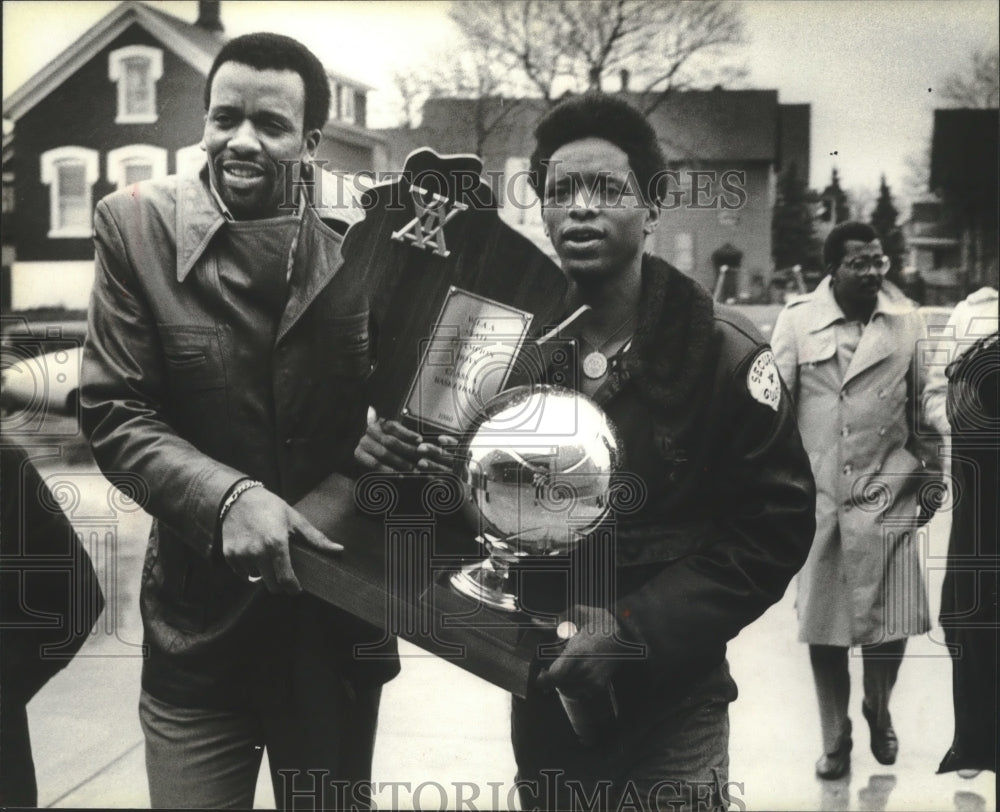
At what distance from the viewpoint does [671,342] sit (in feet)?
11.3

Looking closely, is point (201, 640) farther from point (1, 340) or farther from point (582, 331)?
point (582, 331)

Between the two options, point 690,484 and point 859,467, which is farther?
point 859,467

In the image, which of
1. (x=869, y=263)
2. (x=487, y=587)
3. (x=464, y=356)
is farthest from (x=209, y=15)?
(x=869, y=263)

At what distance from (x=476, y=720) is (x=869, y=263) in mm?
1862

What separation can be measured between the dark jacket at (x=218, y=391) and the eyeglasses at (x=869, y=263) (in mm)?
1498

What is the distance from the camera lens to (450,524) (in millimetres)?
3521

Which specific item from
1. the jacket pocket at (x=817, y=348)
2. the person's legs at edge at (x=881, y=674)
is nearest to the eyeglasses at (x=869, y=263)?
the jacket pocket at (x=817, y=348)

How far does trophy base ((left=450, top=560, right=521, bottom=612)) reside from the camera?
3414 mm

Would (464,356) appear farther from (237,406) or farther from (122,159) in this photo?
(122,159)

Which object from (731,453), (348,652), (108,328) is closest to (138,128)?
(108,328)

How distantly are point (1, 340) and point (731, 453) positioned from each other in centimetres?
232

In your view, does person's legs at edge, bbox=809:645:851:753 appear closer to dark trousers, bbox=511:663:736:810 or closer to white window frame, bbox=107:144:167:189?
dark trousers, bbox=511:663:736:810

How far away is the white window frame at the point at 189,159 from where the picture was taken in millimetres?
3591

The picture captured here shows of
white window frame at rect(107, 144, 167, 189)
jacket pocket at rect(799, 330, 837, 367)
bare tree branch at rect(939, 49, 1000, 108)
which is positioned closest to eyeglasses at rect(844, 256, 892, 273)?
jacket pocket at rect(799, 330, 837, 367)
